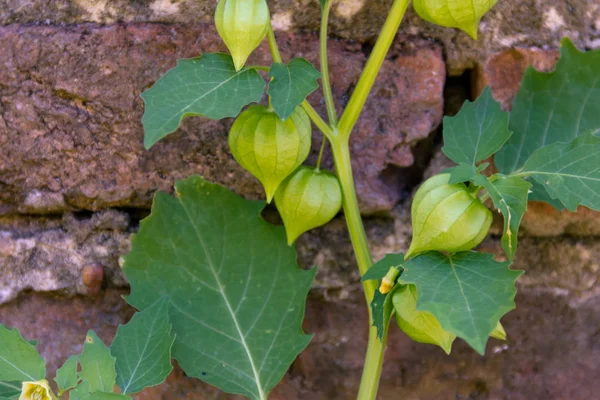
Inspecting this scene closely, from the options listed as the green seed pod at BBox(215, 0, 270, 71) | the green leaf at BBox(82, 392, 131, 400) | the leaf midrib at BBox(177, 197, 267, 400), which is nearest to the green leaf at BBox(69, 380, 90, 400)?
the green leaf at BBox(82, 392, 131, 400)

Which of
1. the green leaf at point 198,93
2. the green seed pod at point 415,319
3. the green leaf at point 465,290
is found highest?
the green leaf at point 198,93

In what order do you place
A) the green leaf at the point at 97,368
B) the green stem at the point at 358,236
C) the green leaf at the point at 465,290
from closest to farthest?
the green leaf at the point at 465,290 < the green leaf at the point at 97,368 < the green stem at the point at 358,236

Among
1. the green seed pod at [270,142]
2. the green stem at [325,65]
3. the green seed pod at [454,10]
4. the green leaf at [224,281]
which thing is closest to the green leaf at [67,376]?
the green leaf at [224,281]

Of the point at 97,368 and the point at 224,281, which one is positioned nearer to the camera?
the point at 97,368

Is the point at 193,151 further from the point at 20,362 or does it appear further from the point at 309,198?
the point at 20,362

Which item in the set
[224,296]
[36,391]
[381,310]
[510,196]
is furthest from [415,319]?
[36,391]

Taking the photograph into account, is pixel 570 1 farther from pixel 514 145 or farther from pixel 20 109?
pixel 20 109

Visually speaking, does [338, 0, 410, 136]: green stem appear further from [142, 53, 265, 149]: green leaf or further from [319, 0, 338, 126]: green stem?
[142, 53, 265, 149]: green leaf

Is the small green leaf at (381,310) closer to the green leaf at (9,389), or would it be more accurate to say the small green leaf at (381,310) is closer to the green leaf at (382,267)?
the green leaf at (382,267)
